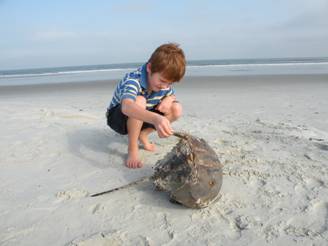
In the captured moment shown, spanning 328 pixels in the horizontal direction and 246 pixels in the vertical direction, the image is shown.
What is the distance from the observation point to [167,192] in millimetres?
2523

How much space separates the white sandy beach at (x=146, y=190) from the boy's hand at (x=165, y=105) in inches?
17.2

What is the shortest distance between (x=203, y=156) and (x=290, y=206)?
2.24 ft

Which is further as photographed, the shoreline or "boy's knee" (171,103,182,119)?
the shoreline

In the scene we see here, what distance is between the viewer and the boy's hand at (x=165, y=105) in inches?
129

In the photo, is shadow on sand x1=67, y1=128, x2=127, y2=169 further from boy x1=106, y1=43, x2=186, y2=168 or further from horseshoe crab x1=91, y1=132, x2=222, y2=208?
horseshoe crab x1=91, y1=132, x2=222, y2=208

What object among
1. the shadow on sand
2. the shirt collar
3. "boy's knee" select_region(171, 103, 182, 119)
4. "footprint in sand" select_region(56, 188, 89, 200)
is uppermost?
the shirt collar

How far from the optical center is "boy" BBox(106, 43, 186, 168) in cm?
265

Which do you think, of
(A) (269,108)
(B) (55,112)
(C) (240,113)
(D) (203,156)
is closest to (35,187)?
(D) (203,156)

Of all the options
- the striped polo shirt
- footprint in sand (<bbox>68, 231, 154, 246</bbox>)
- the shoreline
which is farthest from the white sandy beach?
the shoreline

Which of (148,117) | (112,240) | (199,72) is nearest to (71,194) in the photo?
(112,240)

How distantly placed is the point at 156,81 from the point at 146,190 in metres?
0.86

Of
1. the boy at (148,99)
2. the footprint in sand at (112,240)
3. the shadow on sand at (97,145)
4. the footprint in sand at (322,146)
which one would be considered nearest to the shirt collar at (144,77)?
the boy at (148,99)

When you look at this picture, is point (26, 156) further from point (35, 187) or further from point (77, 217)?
point (77, 217)

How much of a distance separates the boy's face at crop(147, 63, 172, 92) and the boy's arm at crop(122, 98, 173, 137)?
0.24 metres
